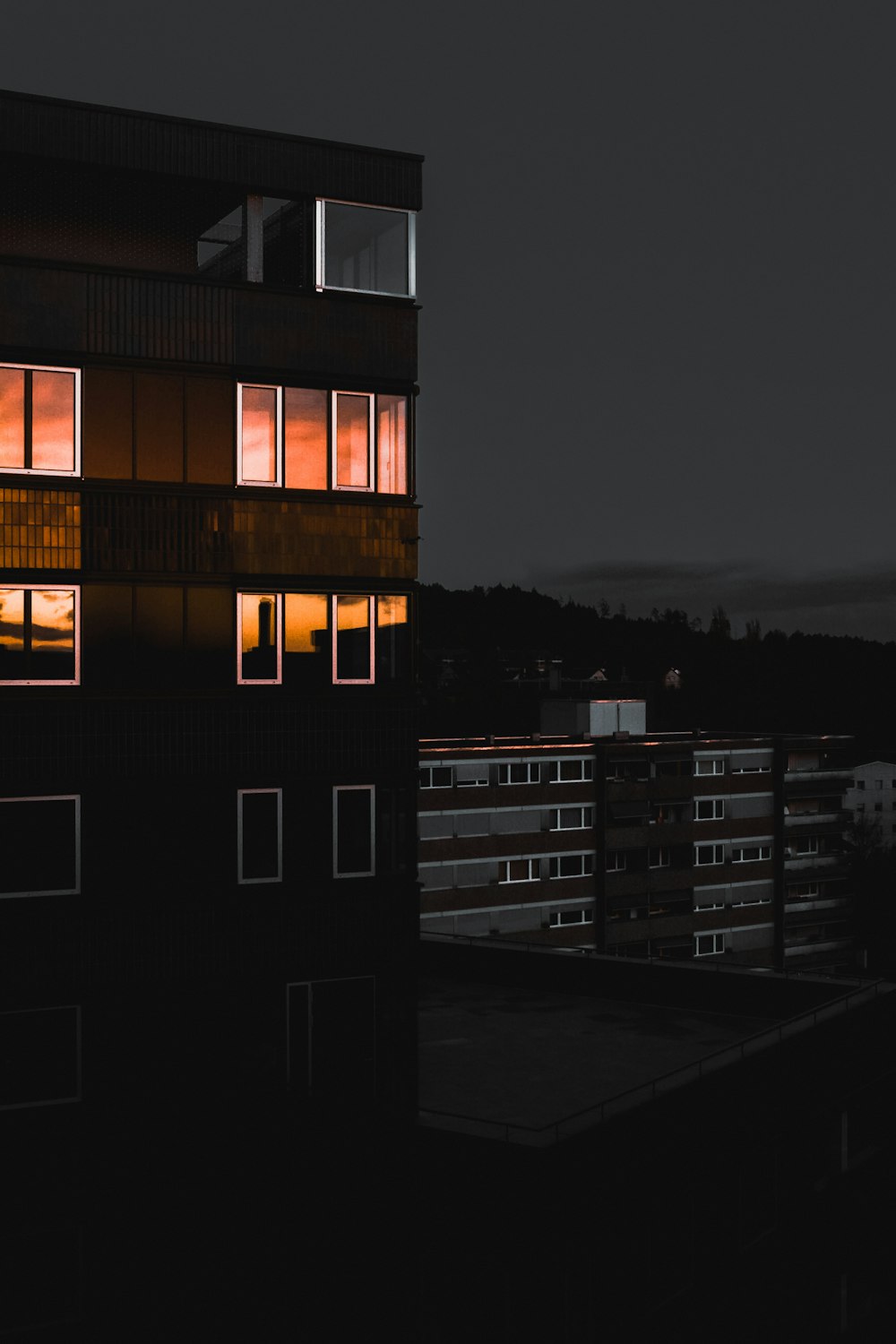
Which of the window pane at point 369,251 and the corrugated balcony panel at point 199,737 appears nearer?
the corrugated balcony panel at point 199,737

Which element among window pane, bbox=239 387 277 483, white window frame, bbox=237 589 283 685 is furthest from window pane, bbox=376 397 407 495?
white window frame, bbox=237 589 283 685

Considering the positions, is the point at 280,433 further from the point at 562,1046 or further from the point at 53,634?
the point at 562,1046

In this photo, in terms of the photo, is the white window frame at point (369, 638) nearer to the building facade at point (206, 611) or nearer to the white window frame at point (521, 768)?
the building facade at point (206, 611)

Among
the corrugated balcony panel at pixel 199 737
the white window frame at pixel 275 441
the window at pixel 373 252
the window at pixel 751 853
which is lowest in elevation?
the window at pixel 751 853

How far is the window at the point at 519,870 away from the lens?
92.8m

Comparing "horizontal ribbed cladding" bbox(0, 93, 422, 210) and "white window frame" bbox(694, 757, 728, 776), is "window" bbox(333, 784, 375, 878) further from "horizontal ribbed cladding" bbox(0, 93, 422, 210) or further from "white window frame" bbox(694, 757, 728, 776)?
"white window frame" bbox(694, 757, 728, 776)

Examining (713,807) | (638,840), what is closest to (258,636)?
(638,840)

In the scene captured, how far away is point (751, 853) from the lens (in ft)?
352

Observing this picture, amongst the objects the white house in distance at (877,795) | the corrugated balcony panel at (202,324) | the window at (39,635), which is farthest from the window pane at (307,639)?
the white house in distance at (877,795)

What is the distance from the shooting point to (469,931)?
91125 millimetres

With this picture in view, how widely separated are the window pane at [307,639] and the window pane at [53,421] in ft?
12.8

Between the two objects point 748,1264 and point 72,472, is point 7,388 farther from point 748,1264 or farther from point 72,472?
point 748,1264

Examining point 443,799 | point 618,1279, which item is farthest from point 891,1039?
point 443,799

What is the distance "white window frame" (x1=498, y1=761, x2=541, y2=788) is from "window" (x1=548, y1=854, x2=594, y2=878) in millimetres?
6184
